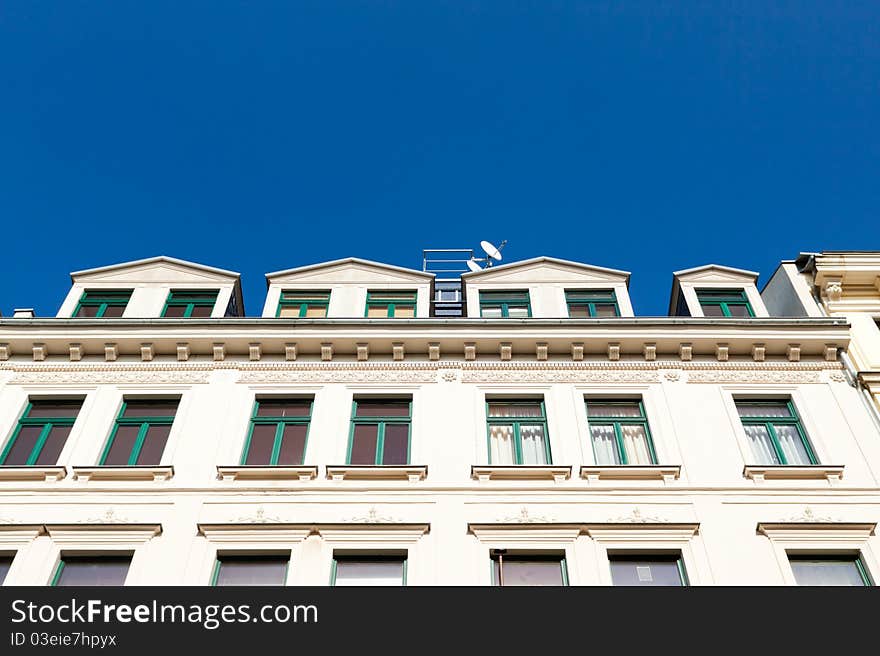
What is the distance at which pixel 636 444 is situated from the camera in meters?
17.5

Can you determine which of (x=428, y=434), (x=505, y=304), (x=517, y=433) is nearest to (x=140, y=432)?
(x=428, y=434)

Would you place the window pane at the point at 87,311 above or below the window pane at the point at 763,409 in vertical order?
above

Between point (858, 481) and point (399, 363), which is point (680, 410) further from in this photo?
point (399, 363)

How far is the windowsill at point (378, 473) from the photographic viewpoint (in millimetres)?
16312

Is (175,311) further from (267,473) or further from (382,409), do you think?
(267,473)

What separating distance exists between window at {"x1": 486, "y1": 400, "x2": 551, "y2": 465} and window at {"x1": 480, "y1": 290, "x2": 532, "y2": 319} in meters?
3.29

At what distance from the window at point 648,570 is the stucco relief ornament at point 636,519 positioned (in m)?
0.62

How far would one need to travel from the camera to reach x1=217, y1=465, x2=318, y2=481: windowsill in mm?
16297

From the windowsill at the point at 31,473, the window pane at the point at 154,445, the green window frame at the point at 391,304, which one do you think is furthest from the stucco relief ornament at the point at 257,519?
the green window frame at the point at 391,304

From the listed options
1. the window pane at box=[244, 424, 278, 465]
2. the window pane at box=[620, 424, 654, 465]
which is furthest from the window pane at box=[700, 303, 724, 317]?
the window pane at box=[244, 424, 278, 465]

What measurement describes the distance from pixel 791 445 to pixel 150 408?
43.7 ft

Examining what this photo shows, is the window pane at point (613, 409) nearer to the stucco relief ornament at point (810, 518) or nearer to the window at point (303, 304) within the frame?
the stucco relief ornament at point (810, 518)

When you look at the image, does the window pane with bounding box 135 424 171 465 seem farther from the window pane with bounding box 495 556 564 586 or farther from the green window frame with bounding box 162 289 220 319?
the window pane with bounding box 495 556 564 586
